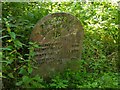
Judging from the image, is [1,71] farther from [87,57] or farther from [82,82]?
[87,57]

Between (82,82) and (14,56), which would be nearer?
(14,56)

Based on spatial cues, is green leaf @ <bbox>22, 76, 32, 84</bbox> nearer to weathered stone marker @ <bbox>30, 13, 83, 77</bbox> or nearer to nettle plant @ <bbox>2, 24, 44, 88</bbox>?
nettle plant @ <bbox>2, 24, 44, 88</bbox>

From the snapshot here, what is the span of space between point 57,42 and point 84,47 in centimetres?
66

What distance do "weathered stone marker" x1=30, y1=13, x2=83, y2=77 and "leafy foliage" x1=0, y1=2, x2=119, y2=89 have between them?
0.32 ft

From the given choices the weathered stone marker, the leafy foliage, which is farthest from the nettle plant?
the weathered stone marker

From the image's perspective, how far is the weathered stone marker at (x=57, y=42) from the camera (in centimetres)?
292

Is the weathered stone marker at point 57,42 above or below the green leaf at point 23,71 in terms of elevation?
above

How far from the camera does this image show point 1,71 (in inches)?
99.9

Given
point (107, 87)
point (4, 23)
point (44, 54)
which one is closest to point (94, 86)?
point (107, 87)

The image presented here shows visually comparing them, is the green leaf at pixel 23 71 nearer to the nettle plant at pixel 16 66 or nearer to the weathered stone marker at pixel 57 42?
the nettle plant at pixel 16 66

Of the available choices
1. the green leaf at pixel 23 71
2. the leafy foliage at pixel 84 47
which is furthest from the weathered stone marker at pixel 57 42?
the green leaf at pixel 23 71

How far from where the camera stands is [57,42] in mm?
3078

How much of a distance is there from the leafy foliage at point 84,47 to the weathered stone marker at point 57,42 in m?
Result: 0.10

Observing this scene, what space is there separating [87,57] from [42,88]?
1014mm
